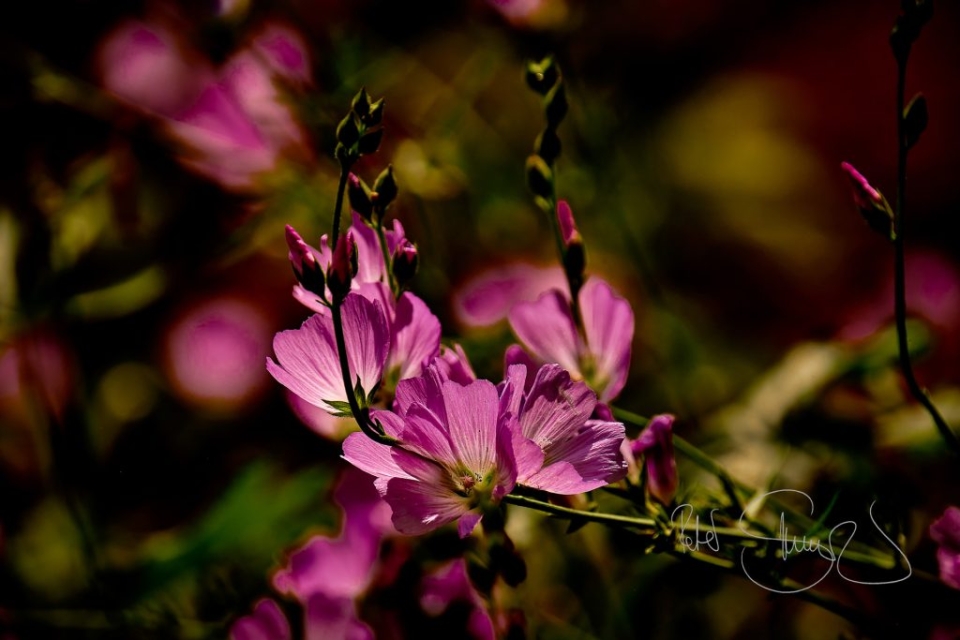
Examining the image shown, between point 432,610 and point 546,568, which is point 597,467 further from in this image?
point 546,568

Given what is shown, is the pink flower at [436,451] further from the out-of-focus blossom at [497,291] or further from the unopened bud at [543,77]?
the out-of-focus blossom at [497,291]

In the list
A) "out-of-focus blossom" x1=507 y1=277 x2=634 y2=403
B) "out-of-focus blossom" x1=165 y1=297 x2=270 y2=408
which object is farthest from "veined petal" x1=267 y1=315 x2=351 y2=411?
"out-of-focus blossom" x1=165 y1=297 x2=270 y2=408

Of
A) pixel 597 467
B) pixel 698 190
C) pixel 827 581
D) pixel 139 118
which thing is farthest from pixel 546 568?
pixel 698 190

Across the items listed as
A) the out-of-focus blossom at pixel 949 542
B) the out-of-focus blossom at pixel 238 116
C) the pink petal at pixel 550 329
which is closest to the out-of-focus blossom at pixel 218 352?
the out-of-focus blossom at pixel 238 116

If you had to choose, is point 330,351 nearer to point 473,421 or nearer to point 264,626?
point 473,421

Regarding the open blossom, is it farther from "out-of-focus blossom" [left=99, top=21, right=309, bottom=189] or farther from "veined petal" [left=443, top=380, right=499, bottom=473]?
"out-of-focus blossom" [left=99, top=21, right=309, bottom=189]

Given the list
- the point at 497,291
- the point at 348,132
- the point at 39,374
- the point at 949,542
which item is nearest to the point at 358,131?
the point at 348,132

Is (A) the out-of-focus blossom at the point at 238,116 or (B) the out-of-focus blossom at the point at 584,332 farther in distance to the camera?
(A) the out-of-focus blossom at the point at 238,116
